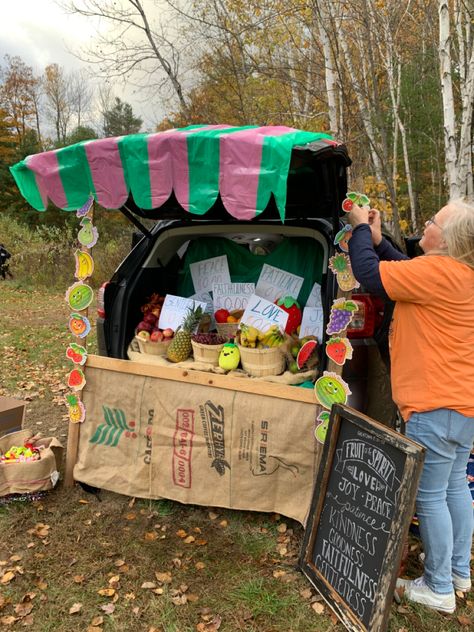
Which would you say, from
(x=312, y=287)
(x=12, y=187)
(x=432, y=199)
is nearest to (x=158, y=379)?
(x=312, y=287)

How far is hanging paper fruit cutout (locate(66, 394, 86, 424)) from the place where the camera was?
3.23 m

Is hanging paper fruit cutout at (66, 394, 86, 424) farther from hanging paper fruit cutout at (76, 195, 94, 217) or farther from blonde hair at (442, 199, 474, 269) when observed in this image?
blonde hair at (442, 199, 474, 269)

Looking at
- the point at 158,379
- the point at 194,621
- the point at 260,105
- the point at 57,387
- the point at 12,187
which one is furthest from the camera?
the point at 12,187

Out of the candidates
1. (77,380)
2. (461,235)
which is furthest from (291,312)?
(77,380)

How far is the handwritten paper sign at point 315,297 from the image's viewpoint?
127 inches

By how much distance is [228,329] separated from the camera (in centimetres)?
331

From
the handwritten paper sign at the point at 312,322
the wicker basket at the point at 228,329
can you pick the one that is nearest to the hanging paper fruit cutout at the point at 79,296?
the wicker basket at the point at 228,329

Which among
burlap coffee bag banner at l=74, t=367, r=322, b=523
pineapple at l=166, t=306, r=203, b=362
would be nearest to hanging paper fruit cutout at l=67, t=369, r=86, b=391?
burlap coffee bag banner at l=74, t=367, r=322, b=523

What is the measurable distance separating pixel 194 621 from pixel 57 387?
3.95 meters

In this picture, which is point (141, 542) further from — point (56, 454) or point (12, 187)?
point (12, 187)

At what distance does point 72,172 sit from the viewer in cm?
277

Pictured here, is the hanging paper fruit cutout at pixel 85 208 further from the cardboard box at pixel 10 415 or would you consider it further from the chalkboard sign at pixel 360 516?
the chalkboard sign at pixel 360 516

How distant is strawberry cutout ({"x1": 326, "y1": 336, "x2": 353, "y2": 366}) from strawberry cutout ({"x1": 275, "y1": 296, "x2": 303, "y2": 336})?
23.1 inches

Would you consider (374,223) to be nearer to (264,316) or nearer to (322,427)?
(264,316)
